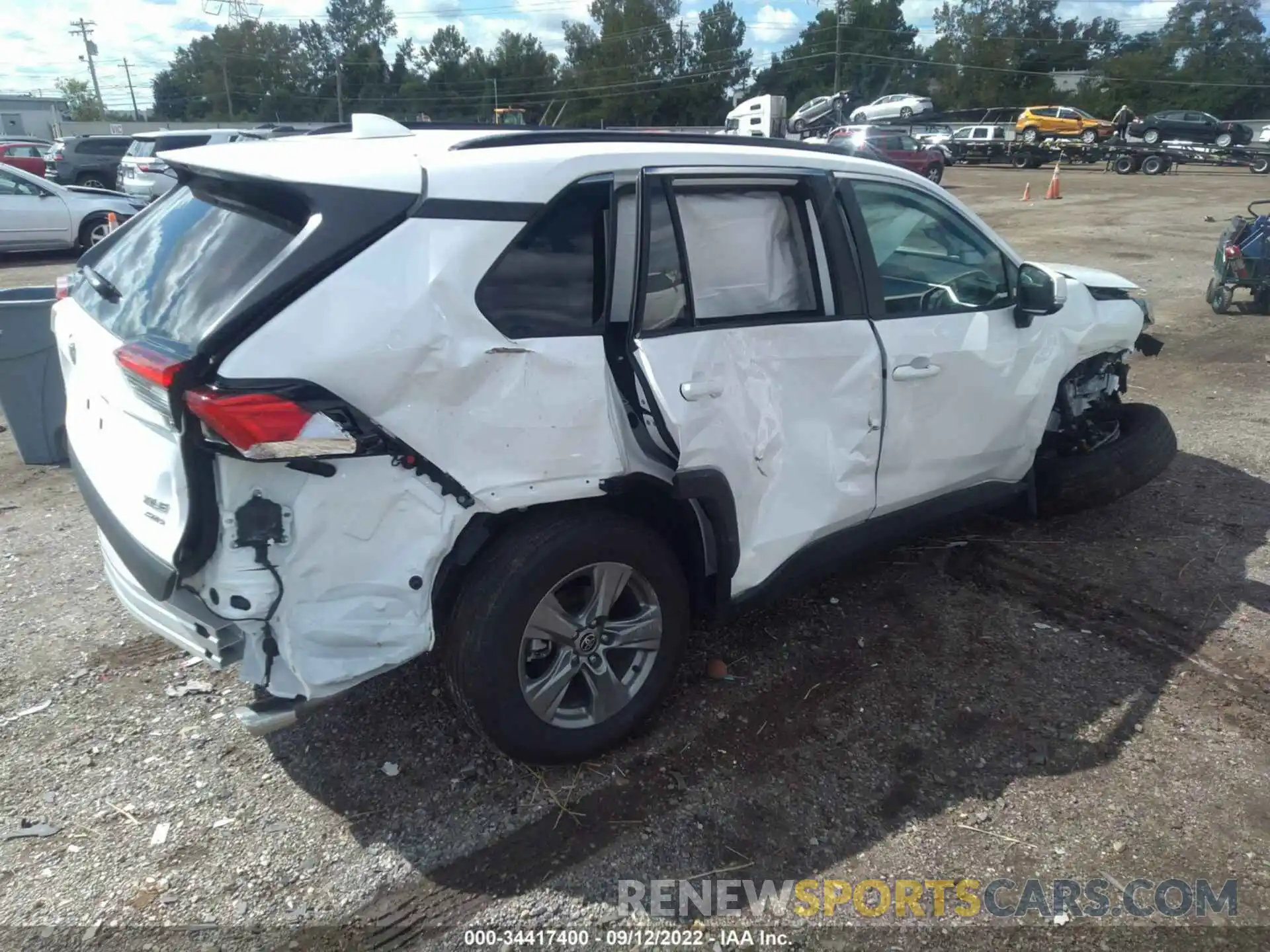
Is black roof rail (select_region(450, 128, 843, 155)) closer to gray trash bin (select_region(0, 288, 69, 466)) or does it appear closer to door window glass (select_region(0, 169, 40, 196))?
gray trash bin (select_region(0, 288, 69, 466))

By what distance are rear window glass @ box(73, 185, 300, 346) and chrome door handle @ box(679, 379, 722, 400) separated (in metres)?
1.22

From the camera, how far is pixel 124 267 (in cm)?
297

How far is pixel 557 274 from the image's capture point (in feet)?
8.96

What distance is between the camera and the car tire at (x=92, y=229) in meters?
14.6

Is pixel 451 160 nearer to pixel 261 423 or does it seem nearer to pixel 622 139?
pixel 622 139

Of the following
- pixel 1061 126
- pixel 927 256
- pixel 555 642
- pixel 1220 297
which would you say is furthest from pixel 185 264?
pixel 1061 126

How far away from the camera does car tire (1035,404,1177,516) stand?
4.59m

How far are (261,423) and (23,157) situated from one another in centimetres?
2816

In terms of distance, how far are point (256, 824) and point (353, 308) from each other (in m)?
1.60

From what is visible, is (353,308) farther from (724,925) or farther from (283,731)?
(724,925)

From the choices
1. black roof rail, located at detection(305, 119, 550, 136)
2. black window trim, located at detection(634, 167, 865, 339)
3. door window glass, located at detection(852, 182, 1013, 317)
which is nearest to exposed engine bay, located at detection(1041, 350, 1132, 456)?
door window glass, located at detection(852, 182, 1013, 317)

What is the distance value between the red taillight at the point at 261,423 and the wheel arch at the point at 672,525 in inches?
20.2

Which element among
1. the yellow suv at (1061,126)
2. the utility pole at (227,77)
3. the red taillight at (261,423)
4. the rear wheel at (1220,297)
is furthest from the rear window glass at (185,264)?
the utility pole at (227,77)

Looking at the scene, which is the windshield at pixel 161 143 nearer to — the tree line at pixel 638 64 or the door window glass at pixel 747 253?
the door window glass at pixel 747 253
